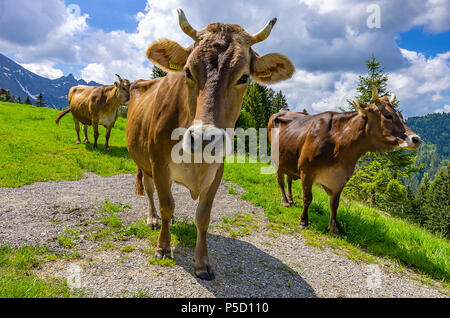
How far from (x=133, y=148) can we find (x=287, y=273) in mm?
3416

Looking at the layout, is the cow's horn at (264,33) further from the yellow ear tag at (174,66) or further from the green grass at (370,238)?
the green grass at (370,238)

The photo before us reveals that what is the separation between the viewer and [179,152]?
3.45m

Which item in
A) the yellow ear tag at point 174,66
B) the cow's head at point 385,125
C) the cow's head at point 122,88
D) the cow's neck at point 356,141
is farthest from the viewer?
the cow's head at point 122,88

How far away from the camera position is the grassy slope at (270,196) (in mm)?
5176

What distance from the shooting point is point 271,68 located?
340 cm

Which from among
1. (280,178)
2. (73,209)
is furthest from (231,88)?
A: (280,178)

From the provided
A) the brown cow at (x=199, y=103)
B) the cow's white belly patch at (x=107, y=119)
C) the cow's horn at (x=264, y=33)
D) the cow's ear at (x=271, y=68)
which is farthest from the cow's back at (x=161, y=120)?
the cow's white belly patch at (x=107, y=119)

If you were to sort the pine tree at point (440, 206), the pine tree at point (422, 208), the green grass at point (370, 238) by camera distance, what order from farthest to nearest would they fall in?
the pine tree at point (422, 208) → the pine tree at point (440, 206) → the green grass at point (370, 238)

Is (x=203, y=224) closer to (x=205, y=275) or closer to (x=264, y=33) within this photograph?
(x=205, y=275)

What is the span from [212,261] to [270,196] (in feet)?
15.1

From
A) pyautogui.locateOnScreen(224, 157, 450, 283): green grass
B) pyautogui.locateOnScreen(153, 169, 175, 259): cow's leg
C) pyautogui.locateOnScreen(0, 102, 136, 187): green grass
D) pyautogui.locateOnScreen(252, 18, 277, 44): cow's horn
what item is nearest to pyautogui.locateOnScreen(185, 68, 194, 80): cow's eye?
pyautogui.locateOnScreen(252, 18, 277, 44): cow's horn

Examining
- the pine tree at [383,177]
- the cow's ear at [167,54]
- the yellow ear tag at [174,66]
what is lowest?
the pine tree at [383,177]

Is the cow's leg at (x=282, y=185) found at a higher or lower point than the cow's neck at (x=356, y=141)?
lower

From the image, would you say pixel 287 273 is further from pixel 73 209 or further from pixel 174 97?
pixel 73 209
